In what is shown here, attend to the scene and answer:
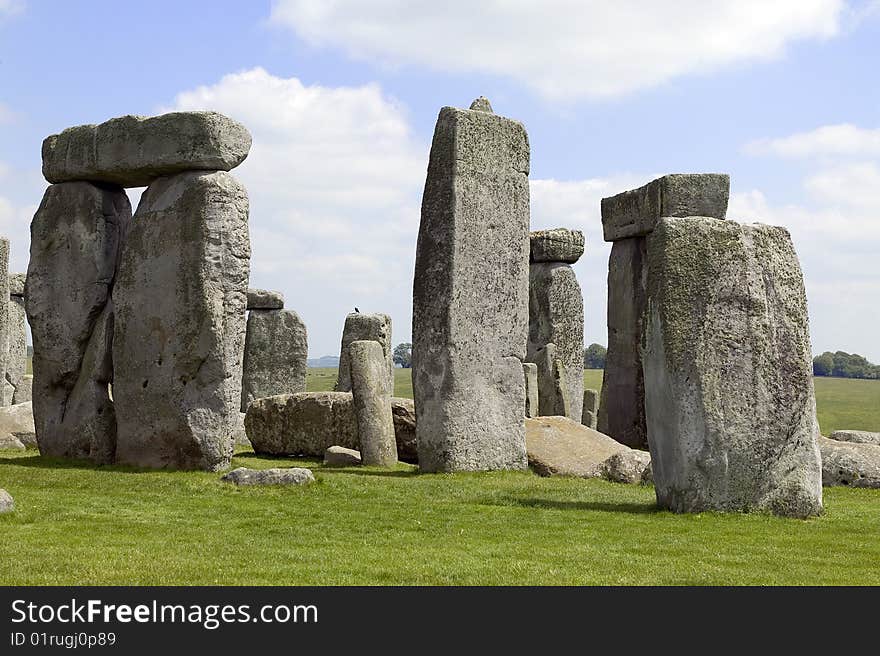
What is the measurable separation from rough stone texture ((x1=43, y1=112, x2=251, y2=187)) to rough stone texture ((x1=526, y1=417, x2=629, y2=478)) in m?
4.79

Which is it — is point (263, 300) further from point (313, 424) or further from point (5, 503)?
point (5, 503)

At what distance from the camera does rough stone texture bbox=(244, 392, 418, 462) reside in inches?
613

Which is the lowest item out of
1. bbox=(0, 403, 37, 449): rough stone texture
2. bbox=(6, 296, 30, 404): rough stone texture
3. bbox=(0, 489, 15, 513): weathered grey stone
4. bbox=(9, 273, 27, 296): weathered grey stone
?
bbox=(0, 489, 15, 513): weathered grey stone

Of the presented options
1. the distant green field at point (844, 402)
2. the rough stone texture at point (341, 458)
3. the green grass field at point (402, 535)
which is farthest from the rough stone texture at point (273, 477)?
the distant green field at point (844, 402)

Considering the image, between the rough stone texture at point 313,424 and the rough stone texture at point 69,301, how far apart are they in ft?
8.15

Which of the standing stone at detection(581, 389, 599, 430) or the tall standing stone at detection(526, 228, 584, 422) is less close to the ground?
the tall standing stone at detection(526, 228, 584, 422)

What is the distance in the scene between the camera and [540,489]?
38.2 feet

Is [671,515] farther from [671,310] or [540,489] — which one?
[540,489]

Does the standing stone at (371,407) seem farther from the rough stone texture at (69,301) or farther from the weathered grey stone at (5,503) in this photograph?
the weathered grey stone at (5,503)

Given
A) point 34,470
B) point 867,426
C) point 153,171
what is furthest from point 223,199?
point 867,426

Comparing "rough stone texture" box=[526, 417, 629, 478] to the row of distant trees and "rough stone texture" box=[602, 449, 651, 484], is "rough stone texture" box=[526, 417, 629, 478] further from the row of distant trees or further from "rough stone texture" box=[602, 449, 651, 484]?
the row of distant trees

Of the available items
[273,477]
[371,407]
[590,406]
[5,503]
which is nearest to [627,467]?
[371,407]

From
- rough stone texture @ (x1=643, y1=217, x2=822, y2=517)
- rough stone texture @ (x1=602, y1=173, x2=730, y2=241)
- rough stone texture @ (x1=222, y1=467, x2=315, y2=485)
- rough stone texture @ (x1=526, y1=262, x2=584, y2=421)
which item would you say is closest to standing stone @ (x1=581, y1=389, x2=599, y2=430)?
rough stone texture @ (x1=526, y1=262, x2=584, y2=421)
